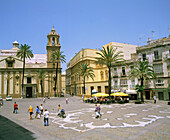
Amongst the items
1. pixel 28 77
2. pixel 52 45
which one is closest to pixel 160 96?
pixel 52 45

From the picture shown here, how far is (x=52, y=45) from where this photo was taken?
204 ft

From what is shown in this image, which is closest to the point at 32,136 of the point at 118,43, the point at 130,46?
the point at 118,43

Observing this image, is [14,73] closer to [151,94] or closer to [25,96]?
[25,96]

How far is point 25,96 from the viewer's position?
58.1 meters

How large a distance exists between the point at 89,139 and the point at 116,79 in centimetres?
3869

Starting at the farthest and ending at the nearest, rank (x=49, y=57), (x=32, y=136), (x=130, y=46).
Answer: (x=130, y=46) → (x=49, y=57) → (x=32, y=136)

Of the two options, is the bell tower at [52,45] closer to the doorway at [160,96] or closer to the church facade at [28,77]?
the church facade at [28,77]

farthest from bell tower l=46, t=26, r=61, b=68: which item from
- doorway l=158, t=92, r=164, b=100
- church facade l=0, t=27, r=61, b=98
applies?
doorway l=158, t=92, r=164, b=100

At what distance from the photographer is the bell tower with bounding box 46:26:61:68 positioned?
203 feet

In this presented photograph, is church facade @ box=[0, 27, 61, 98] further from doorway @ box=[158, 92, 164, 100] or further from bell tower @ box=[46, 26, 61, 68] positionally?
doorway @ box=[158, 92, 164, 100]

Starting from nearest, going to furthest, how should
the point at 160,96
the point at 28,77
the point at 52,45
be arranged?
the point at 160,96, the point at 28,77, the point at 52,45

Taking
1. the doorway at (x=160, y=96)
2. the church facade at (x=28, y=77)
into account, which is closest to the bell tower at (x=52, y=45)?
the church facade at (x=28, y=77)

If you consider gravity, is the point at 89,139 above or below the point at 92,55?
below

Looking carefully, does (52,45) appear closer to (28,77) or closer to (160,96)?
→ (28,77)
